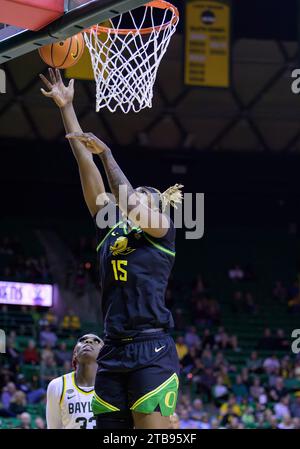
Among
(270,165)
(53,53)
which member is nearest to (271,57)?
(270,165)

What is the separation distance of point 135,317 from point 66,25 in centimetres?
181

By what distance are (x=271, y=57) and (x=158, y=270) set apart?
1848cm

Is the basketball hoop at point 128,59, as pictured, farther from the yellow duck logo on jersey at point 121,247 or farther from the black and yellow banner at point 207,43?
the black and yellow banner at point 207,43

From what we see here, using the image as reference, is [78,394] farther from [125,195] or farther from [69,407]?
[125,195]

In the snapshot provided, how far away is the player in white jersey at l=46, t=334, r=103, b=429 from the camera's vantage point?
6.47 metres

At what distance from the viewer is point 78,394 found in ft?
21.5

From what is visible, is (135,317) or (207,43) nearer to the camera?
(135,317)

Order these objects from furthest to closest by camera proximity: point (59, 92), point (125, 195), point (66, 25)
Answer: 1. point (59, 92)
2. point (66, 25)
3. point (125, 195)

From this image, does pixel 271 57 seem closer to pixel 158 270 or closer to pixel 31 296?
pixel 31 296

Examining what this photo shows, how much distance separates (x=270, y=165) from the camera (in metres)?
23.1

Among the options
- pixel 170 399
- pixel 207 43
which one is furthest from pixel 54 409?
pixel 207 43

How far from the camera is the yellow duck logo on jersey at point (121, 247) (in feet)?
16.1

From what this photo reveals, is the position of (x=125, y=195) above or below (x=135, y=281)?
above
